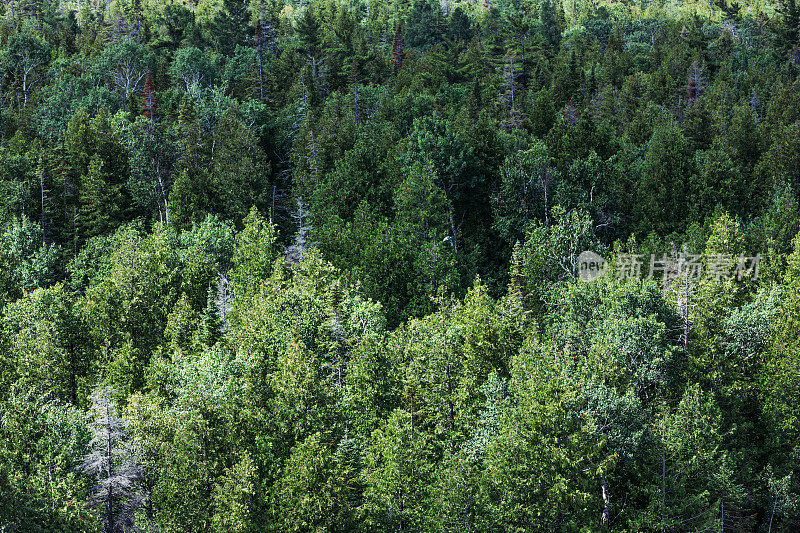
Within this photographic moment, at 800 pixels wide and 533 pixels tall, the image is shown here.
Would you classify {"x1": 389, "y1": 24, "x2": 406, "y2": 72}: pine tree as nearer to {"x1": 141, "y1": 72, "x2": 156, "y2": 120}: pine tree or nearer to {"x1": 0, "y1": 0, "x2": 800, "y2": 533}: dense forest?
{"x1": 0, "y1": 0, "x2": 800, "y2": 533}: dense forest

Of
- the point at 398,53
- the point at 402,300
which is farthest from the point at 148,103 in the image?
the point at 402,300

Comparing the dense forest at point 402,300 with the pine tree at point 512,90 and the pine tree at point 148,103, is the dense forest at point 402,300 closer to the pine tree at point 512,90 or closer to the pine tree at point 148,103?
the pine tree at point 512,90

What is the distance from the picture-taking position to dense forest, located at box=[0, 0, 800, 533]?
47906 millimetres

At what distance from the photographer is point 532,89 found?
130625mm

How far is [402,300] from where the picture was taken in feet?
262

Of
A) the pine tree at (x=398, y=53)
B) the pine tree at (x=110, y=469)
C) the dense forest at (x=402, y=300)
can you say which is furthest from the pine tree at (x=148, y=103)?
the pine tree at (x=110, y=469)

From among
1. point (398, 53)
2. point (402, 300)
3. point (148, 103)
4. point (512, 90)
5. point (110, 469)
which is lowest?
point (402, 300)

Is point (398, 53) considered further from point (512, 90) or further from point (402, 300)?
point (402, 300)

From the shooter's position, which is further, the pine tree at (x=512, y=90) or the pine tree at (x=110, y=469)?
the pine tree at (x=512, y=90)

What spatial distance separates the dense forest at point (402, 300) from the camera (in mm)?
47906

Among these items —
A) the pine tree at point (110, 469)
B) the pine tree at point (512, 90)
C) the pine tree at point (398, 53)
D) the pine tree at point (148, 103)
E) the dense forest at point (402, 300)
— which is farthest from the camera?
the pine tree at point (398, 53)

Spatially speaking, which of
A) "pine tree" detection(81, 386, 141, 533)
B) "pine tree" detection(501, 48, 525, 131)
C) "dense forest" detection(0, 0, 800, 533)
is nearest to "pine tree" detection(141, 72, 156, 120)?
"dense forest" detection(0, 0, 800, 533)

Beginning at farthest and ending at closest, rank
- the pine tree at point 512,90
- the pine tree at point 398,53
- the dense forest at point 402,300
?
the pine tree at point 398,53 → the pine tree at point 512,90 → the dense forest at point 402,300

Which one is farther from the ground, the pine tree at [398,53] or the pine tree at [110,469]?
the pine tree at [398,53]
